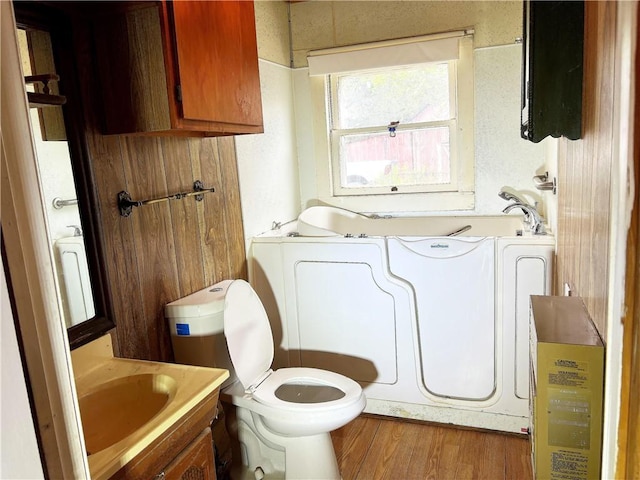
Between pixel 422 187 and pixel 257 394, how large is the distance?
1874 mm

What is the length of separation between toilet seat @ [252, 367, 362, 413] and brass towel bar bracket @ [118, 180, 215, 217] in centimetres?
88

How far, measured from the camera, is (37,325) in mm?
607

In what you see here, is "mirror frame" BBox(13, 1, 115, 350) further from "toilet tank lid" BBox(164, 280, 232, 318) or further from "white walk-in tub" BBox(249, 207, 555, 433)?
"white walk-in tub" BBox(249, 207, 555, 433)

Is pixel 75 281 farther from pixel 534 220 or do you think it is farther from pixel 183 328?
pixel 534 220

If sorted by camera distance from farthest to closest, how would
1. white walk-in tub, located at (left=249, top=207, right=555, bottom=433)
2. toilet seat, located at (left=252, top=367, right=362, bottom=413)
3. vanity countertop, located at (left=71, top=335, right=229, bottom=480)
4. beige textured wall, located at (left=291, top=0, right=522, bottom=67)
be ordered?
beige textured wall, located at (left=291, top=0, right=522, bottom=67) < white walk-in tub, located at (left=249, top=207, right=555, bottom=433) < toilet seat, located at (left=252, top=367, right=362, bottom=413) < vanity countertop, located at (left=71, top=335, right=229, bottom=480)

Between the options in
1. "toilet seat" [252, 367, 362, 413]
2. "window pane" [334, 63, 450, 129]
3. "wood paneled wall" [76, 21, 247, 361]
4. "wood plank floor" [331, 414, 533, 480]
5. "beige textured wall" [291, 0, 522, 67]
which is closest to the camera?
"wood paneled wall" [76, 21, 247, 361]

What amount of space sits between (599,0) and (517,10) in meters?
2.09

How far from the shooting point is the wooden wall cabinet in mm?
1581

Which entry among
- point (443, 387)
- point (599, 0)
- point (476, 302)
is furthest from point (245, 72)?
point (443, 387)

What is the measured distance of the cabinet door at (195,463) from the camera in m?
1.29

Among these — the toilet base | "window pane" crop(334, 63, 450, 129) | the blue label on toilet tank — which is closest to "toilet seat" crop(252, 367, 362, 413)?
the toilet base

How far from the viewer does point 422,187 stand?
10.7ft

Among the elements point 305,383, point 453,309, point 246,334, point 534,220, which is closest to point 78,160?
point 246,334

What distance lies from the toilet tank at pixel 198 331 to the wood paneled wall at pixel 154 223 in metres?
0.04
